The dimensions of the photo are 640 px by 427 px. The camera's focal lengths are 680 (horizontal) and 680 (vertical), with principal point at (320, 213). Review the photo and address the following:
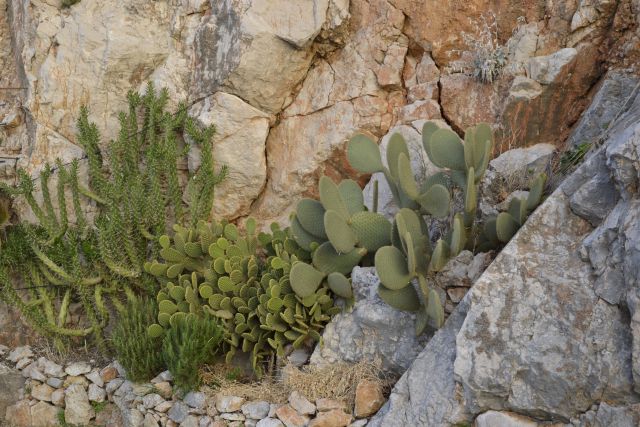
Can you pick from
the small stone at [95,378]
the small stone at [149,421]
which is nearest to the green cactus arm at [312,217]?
the small stone at [149,421]

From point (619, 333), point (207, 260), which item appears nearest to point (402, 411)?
point (619, 333)

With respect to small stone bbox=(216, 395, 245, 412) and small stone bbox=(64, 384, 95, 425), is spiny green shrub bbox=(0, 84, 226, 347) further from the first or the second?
small stone bbox=(216, 395, 245, 412)

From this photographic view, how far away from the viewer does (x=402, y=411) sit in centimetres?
400

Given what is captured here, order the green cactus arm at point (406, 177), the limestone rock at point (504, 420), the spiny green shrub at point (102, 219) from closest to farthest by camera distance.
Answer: the limestone rock at point (504, 420)
the green cactus arm at point (406, 177)
the spiny green shrub at point (102, 219)

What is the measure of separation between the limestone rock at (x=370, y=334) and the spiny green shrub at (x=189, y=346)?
746 mm

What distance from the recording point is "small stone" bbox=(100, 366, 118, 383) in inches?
211

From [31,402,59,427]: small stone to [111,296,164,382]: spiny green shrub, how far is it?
789 millimetres

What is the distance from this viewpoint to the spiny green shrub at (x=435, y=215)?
4176 mm

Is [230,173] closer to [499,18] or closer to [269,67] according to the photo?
[269,67]

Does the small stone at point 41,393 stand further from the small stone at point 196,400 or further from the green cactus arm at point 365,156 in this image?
the green cactus arm at point 365,156

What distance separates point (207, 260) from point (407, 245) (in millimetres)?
1972

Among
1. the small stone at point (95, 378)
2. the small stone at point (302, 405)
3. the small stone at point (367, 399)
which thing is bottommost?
the small stone at point (95, 378)

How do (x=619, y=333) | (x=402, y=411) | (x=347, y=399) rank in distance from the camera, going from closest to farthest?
(x=619, y=333) < (x=402, y=411) < (x=347, y=399)

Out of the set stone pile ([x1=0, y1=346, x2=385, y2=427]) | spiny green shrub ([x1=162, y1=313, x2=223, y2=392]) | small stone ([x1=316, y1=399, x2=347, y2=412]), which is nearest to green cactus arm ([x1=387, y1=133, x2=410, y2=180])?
stone pile ([x1=0, y1=346, x2=385, y2=427])
